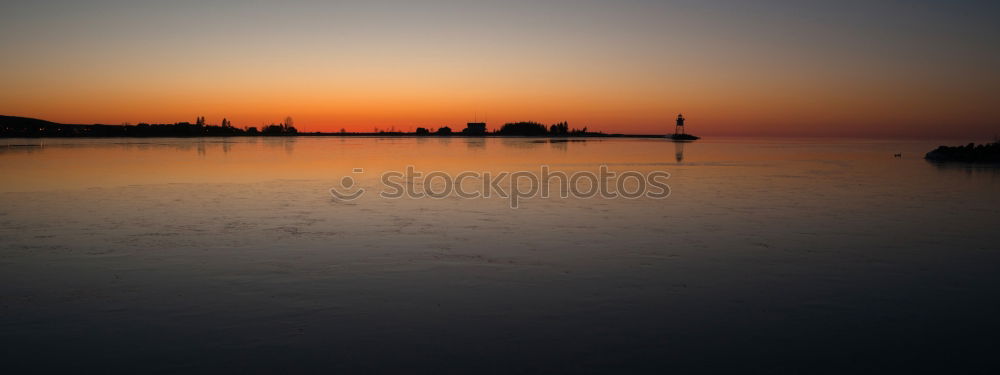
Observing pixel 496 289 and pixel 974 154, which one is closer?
pixel 496 289

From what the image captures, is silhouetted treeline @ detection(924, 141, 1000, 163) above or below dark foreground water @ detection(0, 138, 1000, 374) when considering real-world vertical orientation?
above

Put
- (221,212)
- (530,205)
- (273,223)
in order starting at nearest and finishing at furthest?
(273,223) < (221,212) < (530,205)

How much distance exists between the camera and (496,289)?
7027 mm

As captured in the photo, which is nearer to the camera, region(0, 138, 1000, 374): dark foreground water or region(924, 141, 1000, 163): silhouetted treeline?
region(0, 138, 1000, 374): dark foreground water

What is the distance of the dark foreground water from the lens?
5020mm

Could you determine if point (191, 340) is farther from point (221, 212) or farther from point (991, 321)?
point (221, 212)

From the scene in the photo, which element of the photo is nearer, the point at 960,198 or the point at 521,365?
the point at 521,365

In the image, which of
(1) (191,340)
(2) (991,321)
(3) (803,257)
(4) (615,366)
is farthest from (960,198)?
(1) (191,340)

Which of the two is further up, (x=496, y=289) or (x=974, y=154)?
(x=974, y=154)

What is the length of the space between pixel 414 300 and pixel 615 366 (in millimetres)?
2474

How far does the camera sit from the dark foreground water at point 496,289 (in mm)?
5020

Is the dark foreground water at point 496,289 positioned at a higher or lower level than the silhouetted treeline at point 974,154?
lower

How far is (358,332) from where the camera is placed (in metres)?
5.57

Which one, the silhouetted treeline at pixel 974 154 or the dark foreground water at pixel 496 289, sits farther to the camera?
the silhouetted treeline at pixel 974 154
